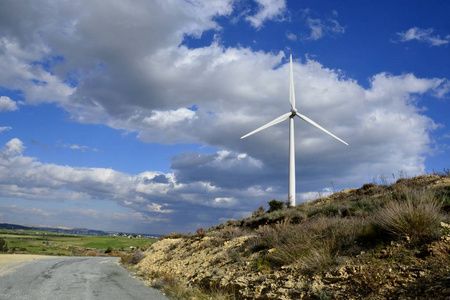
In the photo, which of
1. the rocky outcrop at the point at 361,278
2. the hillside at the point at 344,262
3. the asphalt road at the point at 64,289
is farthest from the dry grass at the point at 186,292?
the asphalt road at the point at 64,289

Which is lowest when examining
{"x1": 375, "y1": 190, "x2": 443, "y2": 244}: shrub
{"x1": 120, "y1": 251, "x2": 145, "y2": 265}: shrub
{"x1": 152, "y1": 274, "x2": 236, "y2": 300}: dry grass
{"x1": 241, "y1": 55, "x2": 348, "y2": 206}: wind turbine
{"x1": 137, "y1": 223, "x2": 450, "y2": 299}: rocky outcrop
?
{"x1": 120, "y1": 251, "x2": 145, "y2": 265}: shrub

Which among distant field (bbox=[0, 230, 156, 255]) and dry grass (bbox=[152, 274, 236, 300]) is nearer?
dry grass (bbox=[152, 274, 236, 300])

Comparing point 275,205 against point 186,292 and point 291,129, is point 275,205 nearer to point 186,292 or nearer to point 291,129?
point 291,129

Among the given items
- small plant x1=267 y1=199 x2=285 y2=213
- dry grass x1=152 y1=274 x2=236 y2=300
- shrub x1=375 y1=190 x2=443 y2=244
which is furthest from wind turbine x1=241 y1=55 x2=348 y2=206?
shrub x1=375 y1=190 x2=443 y2=244

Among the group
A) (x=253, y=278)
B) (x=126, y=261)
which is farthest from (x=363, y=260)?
(x=126, y=261)

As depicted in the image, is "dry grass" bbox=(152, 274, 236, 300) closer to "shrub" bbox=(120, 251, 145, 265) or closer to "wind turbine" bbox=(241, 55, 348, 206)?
"shrub" bbox=(120, 251, 145, 265)

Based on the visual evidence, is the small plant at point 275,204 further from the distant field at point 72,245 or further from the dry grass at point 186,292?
Result: the distant field at point 72,245

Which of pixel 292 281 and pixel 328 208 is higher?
pixel 328 208

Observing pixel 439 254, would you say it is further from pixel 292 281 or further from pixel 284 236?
pixel 284 236

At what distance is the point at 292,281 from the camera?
1009cm

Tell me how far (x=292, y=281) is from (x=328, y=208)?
11.0 meters

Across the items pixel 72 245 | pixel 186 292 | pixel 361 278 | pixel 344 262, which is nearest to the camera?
pixel 361 278

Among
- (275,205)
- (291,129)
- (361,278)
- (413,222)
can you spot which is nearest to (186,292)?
(361,278)

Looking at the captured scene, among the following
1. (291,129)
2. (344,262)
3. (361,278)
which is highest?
(291,129)
